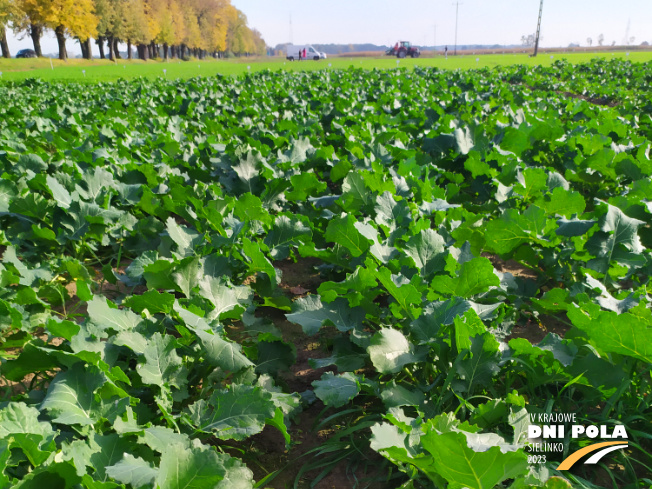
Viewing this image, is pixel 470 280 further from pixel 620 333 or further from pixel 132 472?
pixel 132 472

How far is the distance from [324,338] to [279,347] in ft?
1.80

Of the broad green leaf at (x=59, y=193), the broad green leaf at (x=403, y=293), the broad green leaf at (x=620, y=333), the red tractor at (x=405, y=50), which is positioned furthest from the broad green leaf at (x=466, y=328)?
the red tractor at (x=405, y=50)

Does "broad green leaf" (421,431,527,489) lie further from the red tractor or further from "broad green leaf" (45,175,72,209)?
the red tractor

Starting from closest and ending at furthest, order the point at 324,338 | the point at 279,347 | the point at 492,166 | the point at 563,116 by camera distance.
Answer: the point at 279,347, the point at 324,338, the point at 492,166, the point at 563,116

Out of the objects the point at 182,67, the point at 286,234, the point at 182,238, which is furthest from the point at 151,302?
the point at 182,67

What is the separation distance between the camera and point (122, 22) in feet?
177

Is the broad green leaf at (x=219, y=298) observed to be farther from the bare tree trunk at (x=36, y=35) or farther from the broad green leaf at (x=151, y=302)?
the bare tree trunk at (x=36, y=35)

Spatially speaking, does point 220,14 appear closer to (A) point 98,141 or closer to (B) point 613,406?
(A) point 98,141

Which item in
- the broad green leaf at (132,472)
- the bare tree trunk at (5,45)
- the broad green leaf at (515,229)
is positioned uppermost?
the bare tree trunk at (5,45)

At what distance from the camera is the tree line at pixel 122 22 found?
Result: 1625 inches

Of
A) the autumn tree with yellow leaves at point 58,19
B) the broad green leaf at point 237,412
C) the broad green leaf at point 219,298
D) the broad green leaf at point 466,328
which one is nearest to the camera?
the broad green leaf at point 237,412

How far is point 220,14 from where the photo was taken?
282 ft

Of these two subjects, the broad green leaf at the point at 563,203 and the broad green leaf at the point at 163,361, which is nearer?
the broad green leaf at the point at 163,361

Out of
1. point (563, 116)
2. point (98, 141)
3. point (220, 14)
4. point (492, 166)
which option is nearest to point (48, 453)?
point (492, 166)
